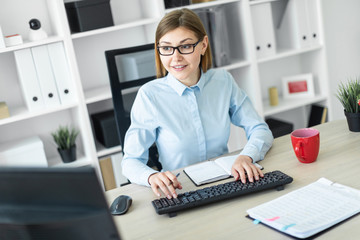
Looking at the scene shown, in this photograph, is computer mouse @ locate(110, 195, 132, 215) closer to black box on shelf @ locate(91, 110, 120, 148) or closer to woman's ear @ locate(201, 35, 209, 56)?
woman's ear @ locate(201, 35, 209, 56)

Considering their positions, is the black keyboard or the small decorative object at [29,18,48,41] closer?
the black keyboard

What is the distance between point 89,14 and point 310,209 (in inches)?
70.3

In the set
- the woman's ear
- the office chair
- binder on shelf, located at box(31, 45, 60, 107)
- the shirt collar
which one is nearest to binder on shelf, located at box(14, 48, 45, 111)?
binder on shelf, located at box(31, 45, 60, 107)

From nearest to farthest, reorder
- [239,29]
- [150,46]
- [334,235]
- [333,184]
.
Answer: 1. [334,235]
2. [333,184]
3. [150,46]
4. [239,29]

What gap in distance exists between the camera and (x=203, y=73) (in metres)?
1.79

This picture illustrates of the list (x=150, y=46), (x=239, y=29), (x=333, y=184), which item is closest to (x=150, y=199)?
(x=333, y=184)

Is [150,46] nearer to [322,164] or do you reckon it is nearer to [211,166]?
[211,166]

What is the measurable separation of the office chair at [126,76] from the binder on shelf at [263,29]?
1202 mm

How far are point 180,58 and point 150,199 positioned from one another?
556 mm

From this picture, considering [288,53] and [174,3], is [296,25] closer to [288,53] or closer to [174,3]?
[288,53]

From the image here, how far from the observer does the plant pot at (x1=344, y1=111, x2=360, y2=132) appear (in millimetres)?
1618

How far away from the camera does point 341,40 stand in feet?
11.6

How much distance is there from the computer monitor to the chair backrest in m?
1.11

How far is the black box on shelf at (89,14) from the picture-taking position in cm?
242
